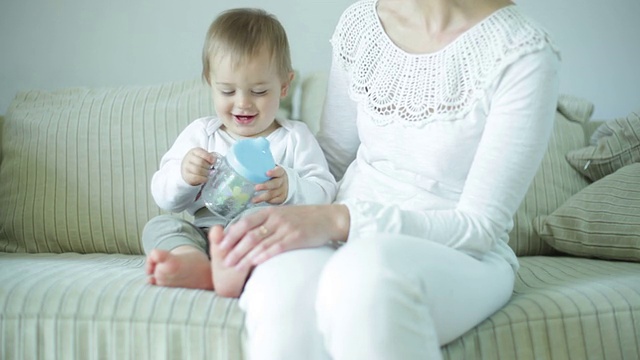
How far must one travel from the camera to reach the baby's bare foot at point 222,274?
1149mm

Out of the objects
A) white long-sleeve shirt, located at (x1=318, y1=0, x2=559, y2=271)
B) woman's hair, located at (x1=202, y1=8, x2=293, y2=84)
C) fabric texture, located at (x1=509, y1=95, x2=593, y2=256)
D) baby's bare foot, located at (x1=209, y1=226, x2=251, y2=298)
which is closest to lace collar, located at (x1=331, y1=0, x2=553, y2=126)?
white long-sleeve shirt, located at (x1=318, y1=0, x2=559, y2=271)

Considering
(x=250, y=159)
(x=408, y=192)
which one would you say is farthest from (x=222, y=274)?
(x=408, y=192)

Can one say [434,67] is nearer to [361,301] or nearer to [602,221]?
[361,301]

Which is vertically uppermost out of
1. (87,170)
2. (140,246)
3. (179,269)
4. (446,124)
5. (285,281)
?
(446,124)

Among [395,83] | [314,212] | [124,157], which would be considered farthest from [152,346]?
[124,157]

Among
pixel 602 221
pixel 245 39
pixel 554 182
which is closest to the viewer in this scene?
pixel 245 39

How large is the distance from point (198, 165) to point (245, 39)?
0.29 meters

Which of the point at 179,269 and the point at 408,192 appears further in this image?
the point at 408,192

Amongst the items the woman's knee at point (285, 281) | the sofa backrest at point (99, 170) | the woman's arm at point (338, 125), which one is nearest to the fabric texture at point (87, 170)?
the sofa backrest at point (99, 170)

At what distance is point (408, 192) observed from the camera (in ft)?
4.42

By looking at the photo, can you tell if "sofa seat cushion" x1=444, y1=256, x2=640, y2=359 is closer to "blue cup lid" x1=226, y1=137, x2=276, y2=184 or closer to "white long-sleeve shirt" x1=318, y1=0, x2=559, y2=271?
"white long-sleeve shirt" x1=318, y1=0, x2=559, y2=271

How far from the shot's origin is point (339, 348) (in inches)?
37.3

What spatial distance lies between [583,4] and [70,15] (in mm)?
1522

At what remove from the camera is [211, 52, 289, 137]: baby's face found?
147cm
